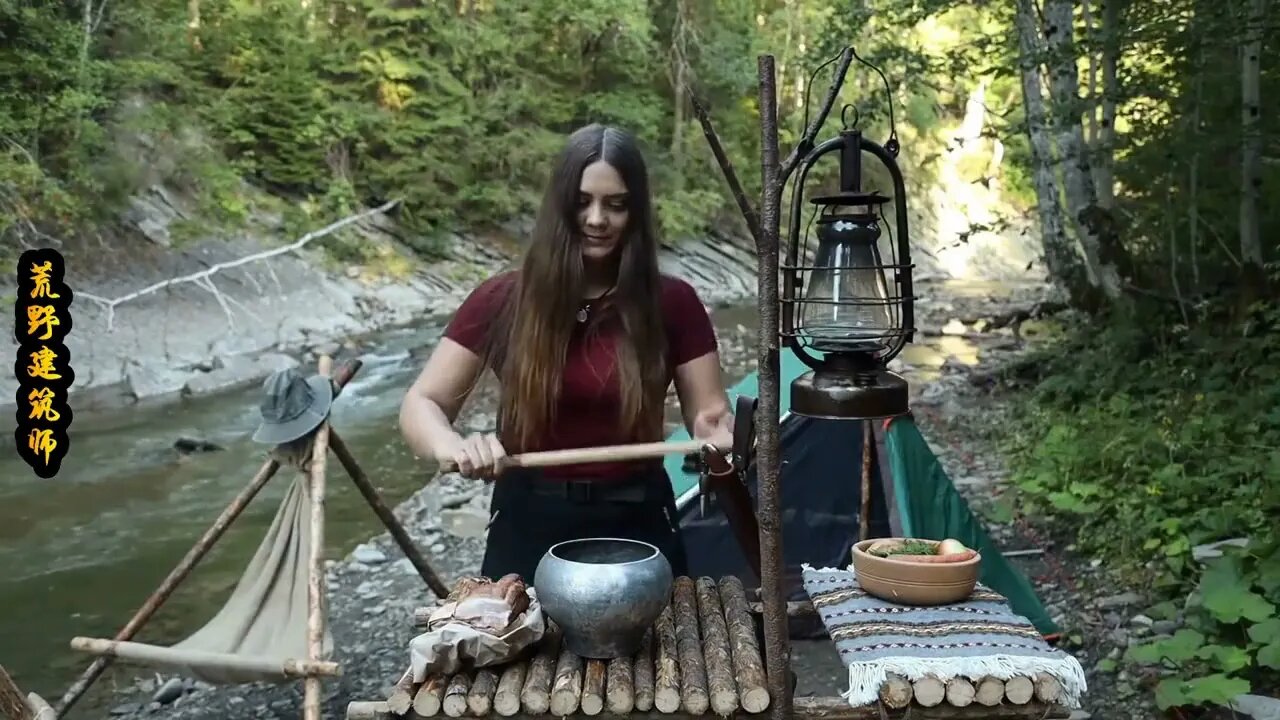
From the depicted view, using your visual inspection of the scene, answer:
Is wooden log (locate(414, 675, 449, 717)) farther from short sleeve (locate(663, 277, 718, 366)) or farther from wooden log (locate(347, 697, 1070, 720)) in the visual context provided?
short sleeve (locate(663, 277, 718, 366))

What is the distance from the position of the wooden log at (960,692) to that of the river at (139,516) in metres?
4.50

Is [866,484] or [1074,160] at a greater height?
[1074,160]

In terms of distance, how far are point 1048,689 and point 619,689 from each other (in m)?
0.79

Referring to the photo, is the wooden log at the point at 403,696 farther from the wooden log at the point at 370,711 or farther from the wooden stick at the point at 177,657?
the wooden stick at the point at 177,657

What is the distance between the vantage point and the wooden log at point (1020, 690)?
73.6 inches

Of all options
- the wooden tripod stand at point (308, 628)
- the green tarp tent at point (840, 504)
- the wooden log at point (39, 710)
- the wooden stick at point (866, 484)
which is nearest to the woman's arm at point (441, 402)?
the wooden tripod stand at point (308, 628)

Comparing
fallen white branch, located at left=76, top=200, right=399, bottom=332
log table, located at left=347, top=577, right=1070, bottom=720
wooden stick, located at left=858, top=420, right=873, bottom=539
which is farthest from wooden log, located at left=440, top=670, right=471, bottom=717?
fallen white branch, located at left=76, top=200, right=399, bottom=332

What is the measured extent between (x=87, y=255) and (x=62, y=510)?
19.1 ft

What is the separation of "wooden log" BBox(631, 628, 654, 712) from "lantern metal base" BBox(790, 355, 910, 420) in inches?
22.7

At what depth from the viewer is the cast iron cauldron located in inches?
75.9

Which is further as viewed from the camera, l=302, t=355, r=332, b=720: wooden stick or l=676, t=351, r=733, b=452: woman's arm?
l=302, t=355, r=332, b=720: wooden stick

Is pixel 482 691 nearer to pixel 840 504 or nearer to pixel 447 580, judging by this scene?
pixel 840 504

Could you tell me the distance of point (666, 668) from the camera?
1949 mm

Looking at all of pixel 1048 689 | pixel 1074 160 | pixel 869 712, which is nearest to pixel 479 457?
pixel 869 712
